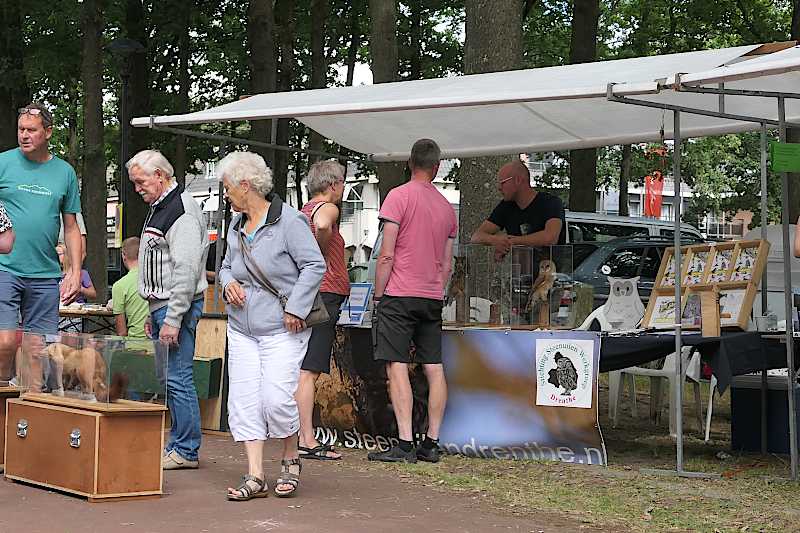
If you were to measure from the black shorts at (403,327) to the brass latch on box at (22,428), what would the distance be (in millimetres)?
2315

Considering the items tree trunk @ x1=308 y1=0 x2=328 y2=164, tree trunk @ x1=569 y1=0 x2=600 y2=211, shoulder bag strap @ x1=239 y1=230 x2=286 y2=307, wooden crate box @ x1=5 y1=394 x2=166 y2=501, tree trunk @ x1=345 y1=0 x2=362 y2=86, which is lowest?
wooden crate box @ x1=5 y1=394 x2=166 y2=501

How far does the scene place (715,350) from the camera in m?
8.20

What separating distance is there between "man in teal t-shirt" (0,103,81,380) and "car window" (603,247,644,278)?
925 centimetres

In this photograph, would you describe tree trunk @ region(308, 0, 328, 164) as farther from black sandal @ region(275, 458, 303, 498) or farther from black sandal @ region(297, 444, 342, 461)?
black sandal @ region(275, 458, 303, 498)

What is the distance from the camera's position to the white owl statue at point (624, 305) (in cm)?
965

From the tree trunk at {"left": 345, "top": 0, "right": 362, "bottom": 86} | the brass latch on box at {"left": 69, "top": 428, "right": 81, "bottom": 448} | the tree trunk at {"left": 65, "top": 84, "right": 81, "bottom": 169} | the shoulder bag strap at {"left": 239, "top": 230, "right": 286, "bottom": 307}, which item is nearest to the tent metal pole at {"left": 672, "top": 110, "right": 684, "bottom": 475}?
the shoulder bag strap at {"left": 239, "top": 230, "right": 286, "bottom": 307}

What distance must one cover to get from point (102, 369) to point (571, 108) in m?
4.39

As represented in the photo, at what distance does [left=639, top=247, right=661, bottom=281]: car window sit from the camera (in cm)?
1539

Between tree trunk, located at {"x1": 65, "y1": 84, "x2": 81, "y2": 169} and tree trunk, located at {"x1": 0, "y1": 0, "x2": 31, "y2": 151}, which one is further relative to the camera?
tree trunk, located at {"x1": 65, "y1": 84, "x2": 81, "y2": 169}

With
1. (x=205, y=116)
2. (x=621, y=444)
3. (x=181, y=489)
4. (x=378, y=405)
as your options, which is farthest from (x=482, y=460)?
(x=205, y=116)

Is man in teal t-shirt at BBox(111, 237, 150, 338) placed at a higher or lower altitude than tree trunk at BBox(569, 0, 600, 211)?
lower

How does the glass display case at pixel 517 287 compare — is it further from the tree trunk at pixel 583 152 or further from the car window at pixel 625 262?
the tree trunk at pixel 583 152

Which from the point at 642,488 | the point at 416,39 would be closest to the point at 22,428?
the point at 642,488

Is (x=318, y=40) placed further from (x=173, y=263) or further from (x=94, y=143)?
(x=173, y=263)
